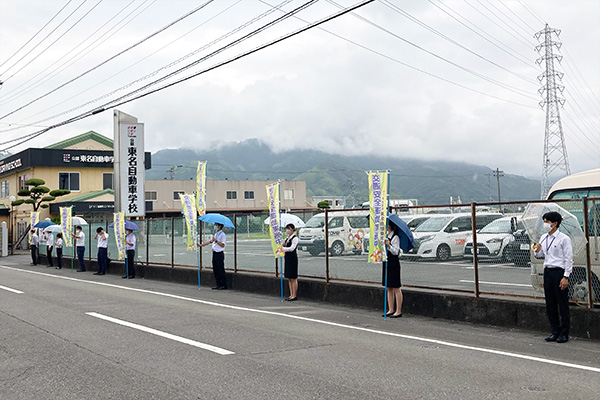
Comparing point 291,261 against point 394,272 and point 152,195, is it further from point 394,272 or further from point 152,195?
point 152,195

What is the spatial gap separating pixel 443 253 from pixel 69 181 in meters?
43.6

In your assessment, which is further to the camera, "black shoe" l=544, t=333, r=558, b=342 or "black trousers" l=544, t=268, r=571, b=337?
"black shoe" l=544, t=333, r=558, b=342

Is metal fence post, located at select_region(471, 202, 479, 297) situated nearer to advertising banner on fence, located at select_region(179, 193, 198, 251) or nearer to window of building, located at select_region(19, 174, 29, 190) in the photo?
advertising banner on fence, located at select_region(179, 193, 198, 251)

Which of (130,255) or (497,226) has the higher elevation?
(497,226)

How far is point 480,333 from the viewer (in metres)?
9.06

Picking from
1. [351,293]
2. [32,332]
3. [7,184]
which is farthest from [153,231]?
[7,184]

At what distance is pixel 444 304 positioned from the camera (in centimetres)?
1044

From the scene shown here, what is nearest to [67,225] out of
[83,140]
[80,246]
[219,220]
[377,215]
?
[80,246]

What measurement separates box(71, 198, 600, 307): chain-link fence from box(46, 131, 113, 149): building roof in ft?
120

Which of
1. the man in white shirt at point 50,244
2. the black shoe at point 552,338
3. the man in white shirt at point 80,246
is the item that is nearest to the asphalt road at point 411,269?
the black shoe at point 552,338

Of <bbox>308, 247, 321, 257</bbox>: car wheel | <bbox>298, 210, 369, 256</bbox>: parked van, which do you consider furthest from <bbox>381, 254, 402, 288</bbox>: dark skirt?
Answer: <bbox>308, 247, 321, 257</bbox>: car wheel

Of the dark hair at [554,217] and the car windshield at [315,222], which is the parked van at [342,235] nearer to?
the car windshield at [315,222]

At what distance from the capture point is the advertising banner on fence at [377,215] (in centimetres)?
1073

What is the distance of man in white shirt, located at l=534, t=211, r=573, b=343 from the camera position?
8078 mm
